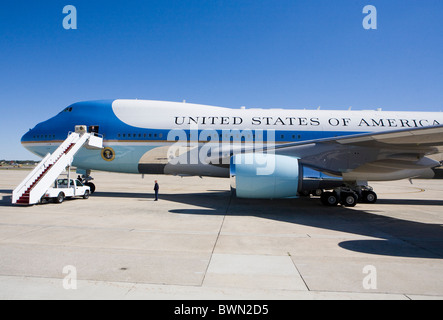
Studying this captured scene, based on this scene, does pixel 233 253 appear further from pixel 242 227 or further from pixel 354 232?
pixel 354 232

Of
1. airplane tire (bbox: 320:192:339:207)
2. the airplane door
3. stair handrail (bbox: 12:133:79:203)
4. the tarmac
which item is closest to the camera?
the tarmac

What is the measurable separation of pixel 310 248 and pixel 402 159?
25.0 feet

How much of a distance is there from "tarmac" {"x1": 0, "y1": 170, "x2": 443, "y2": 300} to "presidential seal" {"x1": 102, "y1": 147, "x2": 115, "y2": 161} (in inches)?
226

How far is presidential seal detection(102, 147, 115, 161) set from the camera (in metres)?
15.1

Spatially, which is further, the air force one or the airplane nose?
the airplane nose

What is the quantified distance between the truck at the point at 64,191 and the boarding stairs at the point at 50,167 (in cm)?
30
